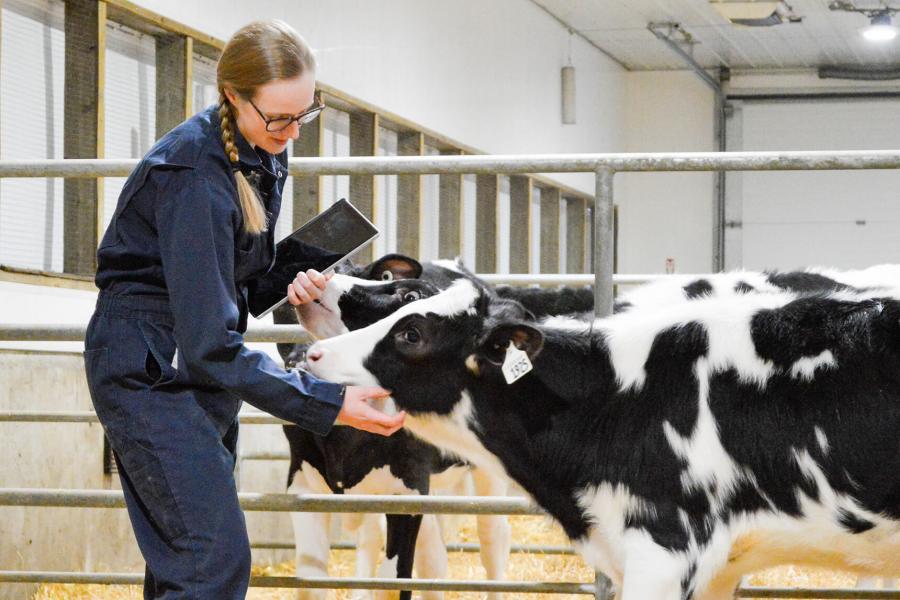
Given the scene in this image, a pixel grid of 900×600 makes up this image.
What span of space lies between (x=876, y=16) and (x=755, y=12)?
2.07m

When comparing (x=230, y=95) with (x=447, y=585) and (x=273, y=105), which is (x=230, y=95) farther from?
(x=447, y=585)

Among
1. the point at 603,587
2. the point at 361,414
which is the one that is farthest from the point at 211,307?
the point at 603,587

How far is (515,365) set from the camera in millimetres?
3260

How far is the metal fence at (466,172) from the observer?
356 cm

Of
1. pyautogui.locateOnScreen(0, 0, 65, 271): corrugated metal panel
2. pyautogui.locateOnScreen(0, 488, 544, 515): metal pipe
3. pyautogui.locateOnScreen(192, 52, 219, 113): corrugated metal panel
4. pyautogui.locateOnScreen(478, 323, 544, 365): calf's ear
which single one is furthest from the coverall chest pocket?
pyautogui.locateOnScreen(192, 52, 219, 113): corrugated metal panel

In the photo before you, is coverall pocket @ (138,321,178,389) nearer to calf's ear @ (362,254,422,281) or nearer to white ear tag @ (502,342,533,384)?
white ear tag @ (502,342,533,384)

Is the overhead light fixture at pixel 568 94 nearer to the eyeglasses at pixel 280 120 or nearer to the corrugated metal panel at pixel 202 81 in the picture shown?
the corrugated metal panel at pixel 202 81

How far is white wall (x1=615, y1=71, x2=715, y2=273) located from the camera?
64.4 feet

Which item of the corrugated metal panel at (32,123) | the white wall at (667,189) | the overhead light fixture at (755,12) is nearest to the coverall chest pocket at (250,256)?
the corrugated metal panel at (32,123)

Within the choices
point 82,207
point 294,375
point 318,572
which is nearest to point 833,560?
point 294,375

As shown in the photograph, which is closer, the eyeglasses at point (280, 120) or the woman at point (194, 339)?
the woman at point (194, 339)

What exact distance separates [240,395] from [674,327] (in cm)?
120

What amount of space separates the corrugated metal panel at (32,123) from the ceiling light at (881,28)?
11.4 meters

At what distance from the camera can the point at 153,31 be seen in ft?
25.4
